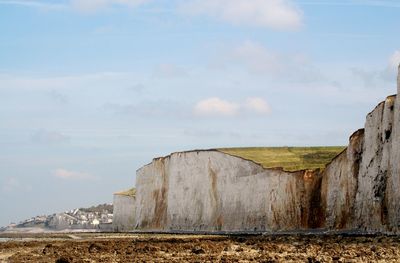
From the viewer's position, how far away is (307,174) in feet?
169

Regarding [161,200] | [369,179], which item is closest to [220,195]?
[161,200]

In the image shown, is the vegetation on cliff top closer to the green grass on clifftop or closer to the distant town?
the distant town

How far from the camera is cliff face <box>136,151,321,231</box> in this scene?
52.1m

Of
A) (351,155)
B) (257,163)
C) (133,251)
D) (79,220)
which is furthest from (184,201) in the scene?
(79,220)

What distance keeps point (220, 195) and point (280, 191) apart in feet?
33.7

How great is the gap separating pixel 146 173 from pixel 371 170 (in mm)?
42535

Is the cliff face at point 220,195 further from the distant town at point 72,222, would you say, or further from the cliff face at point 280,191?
the distant town at point 72,222

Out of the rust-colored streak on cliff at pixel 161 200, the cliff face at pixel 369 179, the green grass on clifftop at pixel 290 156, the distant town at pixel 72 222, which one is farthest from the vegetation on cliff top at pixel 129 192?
the cliff face at pixel 369 179

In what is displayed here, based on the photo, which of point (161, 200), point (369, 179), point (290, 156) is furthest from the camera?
point (161, 200)

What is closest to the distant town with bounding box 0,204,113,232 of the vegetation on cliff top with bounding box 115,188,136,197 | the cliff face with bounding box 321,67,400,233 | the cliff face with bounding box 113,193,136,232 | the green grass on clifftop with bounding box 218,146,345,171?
the vegetation on cliff top with bounding box 115,188,136,197

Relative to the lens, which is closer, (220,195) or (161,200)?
(220,195)

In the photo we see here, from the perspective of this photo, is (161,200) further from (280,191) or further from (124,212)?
(280,191)

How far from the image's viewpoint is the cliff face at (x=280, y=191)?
39.7 meters

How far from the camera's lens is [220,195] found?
6312 cm
